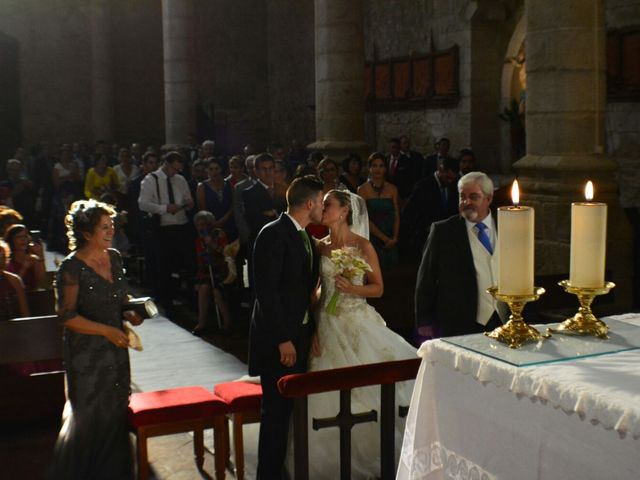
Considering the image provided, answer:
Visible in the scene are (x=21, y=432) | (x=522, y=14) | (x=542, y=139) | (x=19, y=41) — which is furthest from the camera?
(x=19, y=41)

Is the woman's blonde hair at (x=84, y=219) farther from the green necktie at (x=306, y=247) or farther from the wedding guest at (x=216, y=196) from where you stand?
the wedding guest at (x=216, y=196)

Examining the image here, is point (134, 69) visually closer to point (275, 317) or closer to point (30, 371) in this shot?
point (30, 371)

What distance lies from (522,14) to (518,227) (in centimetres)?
1398

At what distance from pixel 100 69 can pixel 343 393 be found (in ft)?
68.5

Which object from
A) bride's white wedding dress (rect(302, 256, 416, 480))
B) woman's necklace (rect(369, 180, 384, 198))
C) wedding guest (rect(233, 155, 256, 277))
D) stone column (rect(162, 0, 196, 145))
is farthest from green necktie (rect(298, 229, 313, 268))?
stone column (rect(162, 0, 196, 145))

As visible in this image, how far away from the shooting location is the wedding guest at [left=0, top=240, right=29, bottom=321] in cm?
562

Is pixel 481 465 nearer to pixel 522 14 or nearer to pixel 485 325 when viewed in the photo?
pixel 485 325

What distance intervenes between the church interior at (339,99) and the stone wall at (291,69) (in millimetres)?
65

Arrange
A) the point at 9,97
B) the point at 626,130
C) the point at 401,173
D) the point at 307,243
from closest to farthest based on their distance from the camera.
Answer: the point at 307,243 → the point at 626,130 → the point at 401,173 → the point at 9,97

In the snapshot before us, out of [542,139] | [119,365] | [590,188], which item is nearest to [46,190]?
[542,139]

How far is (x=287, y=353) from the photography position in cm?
427

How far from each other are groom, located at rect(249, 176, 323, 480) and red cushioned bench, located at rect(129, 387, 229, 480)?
400 mm

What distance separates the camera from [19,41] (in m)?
22.7

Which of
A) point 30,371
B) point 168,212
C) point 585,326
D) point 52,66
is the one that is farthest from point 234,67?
point 585,326
